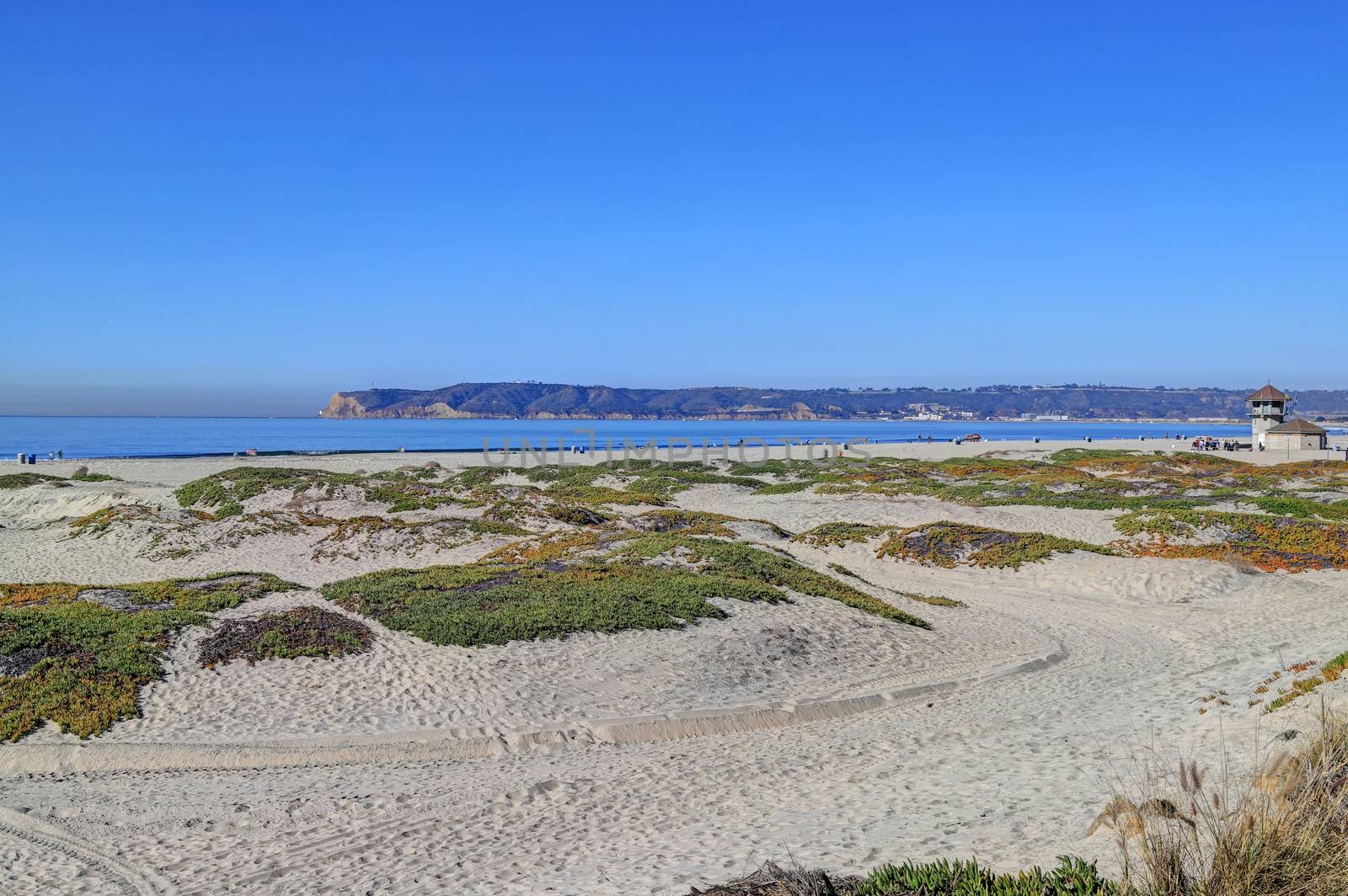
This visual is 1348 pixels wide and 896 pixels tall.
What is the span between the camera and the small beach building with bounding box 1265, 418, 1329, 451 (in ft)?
217

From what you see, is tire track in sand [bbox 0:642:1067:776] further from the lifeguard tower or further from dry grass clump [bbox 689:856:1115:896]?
the lifeguard tower

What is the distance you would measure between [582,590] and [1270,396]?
70088 mm

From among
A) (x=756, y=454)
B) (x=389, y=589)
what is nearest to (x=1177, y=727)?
(x=389, y=589)

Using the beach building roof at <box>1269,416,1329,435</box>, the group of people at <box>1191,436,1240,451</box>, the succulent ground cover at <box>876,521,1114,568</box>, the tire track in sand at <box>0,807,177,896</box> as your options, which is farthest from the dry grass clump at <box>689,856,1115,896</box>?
the group of people at <box>1191,436,1240,451</box>

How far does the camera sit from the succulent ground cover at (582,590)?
15031 millimetres

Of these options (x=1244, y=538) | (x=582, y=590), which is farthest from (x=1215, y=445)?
(x=582, y=590)

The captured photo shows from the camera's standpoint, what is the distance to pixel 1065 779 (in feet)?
30.4

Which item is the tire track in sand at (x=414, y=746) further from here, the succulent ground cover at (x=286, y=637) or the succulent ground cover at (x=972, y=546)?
the succulent ground cover at (x=972, y=546)

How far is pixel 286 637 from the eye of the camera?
13.9 metres

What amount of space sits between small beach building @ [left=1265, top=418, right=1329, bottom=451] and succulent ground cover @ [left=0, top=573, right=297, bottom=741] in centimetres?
6953

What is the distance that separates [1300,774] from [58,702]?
474 inches

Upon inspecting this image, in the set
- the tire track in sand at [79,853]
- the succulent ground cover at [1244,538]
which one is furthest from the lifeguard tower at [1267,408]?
the tire track in sand at [79,853]

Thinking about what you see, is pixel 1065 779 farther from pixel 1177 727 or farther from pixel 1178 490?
pixel 1178 490

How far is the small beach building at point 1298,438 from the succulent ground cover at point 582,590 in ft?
193
